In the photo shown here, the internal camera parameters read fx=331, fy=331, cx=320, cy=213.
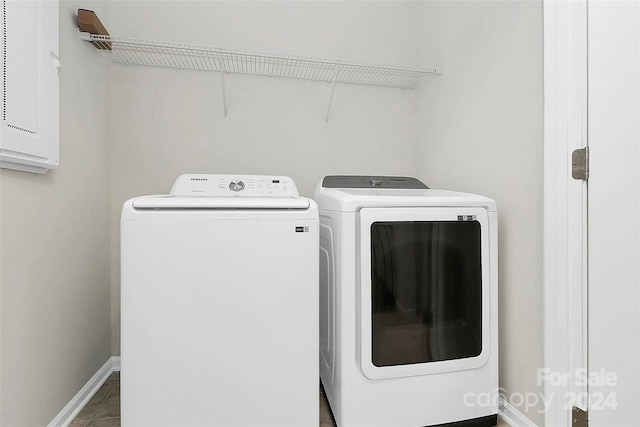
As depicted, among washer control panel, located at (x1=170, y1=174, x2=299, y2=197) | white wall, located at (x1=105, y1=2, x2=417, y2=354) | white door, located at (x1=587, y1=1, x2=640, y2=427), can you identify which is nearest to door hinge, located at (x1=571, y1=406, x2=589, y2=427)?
white door, located at (x1=587, y1=1, x2=640, y2=427)

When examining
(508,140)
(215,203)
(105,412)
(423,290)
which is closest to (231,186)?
(215,203)

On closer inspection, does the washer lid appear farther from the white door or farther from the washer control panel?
the white door

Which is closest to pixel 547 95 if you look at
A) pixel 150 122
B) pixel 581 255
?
pixel 581 255

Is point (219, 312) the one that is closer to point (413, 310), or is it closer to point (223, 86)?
point (413, 310)

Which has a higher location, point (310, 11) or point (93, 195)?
point (310, 11)

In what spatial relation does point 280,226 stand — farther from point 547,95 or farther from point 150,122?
point 150,122

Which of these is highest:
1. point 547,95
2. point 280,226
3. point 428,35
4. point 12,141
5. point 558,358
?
point 428,35

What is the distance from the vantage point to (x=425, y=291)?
4.32 ft

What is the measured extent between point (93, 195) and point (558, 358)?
211cm

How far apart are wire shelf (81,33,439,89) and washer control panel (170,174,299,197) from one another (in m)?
0.63

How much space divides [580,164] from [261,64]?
1.64 m

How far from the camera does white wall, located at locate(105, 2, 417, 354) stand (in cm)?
185

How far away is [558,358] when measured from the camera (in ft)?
3.88

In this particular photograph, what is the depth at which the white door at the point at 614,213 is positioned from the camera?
984 millimetres
